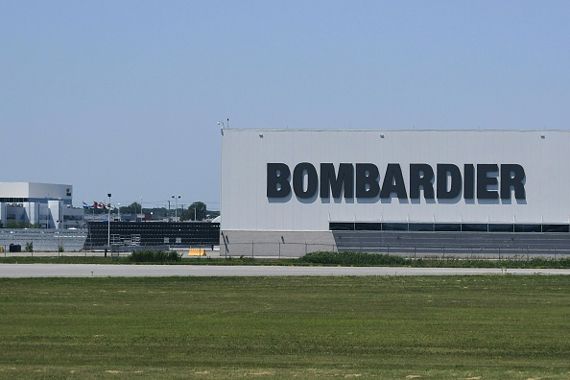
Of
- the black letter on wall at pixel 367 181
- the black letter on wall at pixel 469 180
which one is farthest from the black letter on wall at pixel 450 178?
the black letter on wall at pixel 367 181

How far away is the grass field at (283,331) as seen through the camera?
875 inches

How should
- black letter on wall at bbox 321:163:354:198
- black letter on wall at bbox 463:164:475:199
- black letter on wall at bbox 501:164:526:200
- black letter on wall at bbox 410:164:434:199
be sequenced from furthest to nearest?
black letter on wall at bbox 321:163:354:198
black letter on wall at bbox 463:164:475:199
black letter on wall at bbox 410:164:434:199
black letter on wall at bbox 501:164:526:200

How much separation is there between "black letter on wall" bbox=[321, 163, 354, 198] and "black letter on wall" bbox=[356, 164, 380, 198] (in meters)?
0.50

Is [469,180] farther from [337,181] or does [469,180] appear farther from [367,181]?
[337,181]

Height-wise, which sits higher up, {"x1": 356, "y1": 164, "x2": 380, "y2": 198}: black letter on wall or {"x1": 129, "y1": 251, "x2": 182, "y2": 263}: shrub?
{"x1": 356, "y1": 164, "x2": 380, "y2": 198}: black letter on wall

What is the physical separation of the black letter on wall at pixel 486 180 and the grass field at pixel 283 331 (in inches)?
1441

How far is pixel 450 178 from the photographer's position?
278 ft

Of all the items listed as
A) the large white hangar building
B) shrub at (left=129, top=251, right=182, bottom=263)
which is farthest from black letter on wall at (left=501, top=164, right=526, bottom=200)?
shrub at (left=129, top=251, right=182, bottom=263)

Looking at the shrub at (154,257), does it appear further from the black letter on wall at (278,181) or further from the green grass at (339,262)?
the black letter on wall at (278,181)

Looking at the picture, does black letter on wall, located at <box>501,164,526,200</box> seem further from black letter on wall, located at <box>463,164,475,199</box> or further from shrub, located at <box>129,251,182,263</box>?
shrub, located at <box>129,251,182,263</box>

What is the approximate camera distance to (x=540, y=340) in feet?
90.0

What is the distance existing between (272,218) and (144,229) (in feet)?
124

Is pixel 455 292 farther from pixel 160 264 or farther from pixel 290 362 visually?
pixel 160 264

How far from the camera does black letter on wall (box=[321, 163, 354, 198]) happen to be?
3346 inches
